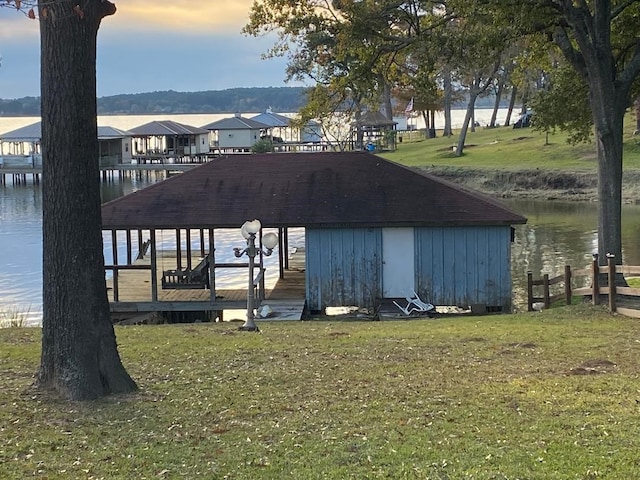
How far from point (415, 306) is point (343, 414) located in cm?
1282

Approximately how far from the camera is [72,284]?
29.5 feet

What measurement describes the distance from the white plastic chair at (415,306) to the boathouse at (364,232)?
0.81ft

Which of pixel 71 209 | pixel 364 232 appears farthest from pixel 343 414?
pixel 364 232

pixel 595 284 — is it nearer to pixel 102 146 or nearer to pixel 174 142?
pixel 102 146

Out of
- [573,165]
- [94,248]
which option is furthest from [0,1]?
[573,165]

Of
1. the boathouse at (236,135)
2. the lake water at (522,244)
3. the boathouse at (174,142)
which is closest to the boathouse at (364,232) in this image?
the lake water at (522,244)

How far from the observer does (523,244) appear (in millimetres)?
35562

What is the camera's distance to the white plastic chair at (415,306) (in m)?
20.6

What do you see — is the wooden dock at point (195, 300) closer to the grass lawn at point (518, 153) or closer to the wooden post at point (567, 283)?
Answer: the wooden post at point (567, 283)

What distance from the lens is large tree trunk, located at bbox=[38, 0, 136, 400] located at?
29.1 feet

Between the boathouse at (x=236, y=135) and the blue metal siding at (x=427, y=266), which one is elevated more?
the boathouse at (x=236, y=135)

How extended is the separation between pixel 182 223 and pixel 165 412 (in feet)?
42.8

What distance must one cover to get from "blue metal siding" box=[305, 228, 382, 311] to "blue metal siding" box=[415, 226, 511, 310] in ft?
3.89

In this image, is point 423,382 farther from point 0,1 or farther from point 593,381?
point 0,1
